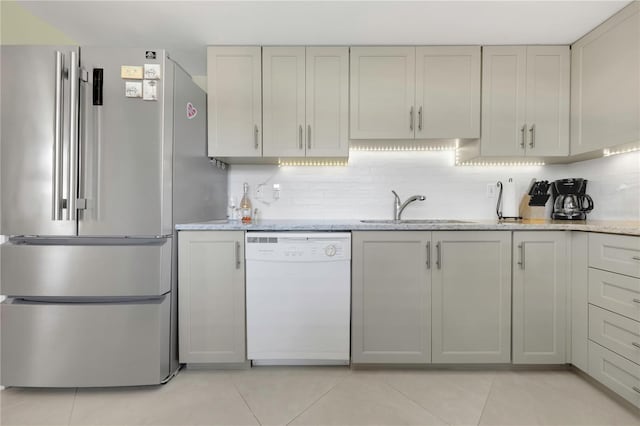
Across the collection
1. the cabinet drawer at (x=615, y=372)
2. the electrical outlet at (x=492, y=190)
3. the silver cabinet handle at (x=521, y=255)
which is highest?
the electrical outlet at (x=492, y=190)

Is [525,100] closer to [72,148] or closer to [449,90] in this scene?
[449,90]

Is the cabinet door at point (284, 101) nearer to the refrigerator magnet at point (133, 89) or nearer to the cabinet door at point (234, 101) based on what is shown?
the cabinet door at point (234, 101)

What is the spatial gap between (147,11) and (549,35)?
9.04ft

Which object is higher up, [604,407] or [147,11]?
[147,11]

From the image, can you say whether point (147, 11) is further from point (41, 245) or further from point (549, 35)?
point (549, 35)

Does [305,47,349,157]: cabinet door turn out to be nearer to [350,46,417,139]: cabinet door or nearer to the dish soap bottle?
[350,46,417,139]: cabinet door

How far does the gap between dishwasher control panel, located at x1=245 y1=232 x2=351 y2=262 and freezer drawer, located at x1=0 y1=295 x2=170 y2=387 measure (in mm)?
815

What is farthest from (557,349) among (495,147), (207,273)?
(207,273)

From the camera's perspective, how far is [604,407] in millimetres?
1469

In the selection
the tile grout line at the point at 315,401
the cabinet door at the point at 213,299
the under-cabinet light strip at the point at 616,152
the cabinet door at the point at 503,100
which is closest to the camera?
the tile grout line at the point at 315,401

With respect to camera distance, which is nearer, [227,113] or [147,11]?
[147,11]

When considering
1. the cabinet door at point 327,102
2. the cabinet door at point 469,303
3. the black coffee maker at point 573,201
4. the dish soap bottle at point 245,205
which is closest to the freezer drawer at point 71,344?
the dish soap bottle at point 245,205

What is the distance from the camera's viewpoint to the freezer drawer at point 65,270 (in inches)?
60.2

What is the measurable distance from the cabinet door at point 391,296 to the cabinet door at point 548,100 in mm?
1240
